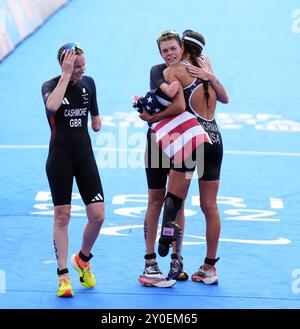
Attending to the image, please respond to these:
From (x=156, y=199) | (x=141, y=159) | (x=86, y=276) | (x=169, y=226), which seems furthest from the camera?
(x=141, y=159)

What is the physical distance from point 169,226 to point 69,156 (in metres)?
1.00

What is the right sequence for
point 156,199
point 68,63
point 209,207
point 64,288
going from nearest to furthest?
point 68,63 → point 64,288 → point 209,207 → point 156,199

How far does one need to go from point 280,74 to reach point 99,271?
8.95 m

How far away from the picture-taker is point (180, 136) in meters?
7.58

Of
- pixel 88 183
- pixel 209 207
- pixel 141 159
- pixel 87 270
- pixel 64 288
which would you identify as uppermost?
pixel 141 159

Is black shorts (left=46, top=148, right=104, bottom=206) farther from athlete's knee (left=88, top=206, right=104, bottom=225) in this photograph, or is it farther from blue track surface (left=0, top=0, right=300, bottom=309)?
blue track surface (left=0, top=0, right=300, bottom=309)

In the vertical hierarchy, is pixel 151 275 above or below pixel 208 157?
below

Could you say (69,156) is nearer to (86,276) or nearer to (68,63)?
(68,63)

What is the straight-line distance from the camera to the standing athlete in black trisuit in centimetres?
Answer: 745

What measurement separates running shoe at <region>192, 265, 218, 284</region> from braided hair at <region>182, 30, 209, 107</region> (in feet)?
4.70

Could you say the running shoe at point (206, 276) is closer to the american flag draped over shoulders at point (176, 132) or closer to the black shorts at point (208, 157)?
the black shorts at point (208, 157)

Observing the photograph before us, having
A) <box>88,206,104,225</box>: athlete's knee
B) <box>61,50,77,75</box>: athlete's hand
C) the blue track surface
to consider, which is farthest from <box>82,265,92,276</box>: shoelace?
<box>61,50,77,75</box>: athlete's hand

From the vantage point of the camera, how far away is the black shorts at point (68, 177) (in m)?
7.51

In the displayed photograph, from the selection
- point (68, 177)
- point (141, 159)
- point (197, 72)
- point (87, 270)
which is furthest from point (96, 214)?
point (141, 159)
